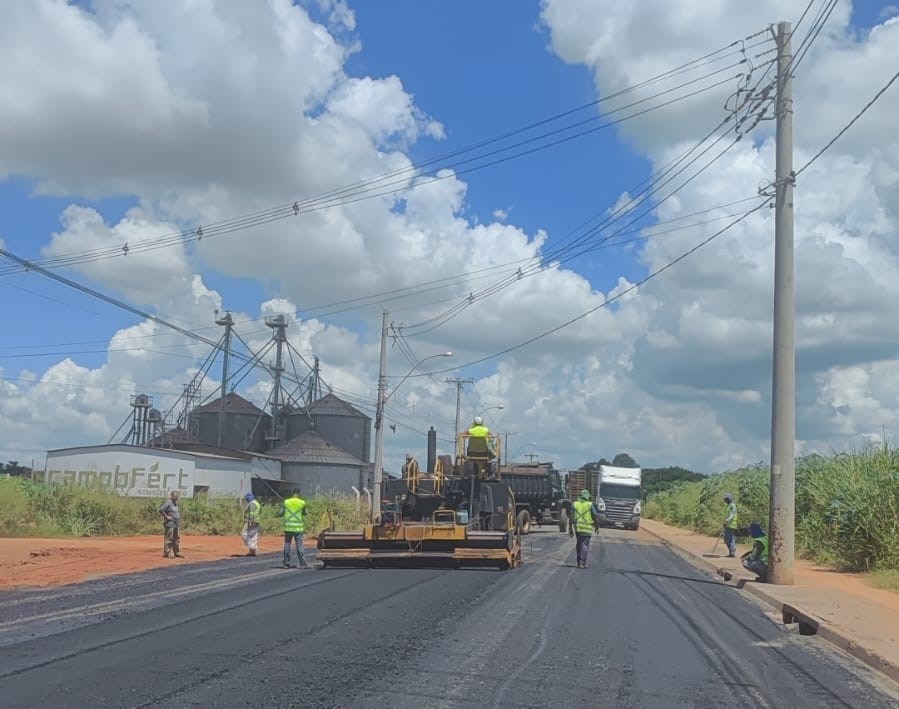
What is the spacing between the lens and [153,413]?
7594 cm

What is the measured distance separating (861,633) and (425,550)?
9895mm

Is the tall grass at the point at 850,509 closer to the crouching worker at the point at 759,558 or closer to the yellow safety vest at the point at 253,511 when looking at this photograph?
the crouching worker at the point at 759,558

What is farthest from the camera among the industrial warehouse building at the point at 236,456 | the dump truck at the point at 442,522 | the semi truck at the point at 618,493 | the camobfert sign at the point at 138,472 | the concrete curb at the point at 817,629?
the industrial warehouse building at the point at 236,456

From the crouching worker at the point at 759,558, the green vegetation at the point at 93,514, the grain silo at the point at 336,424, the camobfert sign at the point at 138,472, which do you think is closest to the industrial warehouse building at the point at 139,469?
the camobfert sign at the point at 138,472

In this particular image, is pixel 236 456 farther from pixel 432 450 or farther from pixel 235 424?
pixel 432 450

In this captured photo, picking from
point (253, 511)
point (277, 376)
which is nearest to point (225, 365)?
point (277, 376)

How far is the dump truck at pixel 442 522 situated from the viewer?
65.4 ft

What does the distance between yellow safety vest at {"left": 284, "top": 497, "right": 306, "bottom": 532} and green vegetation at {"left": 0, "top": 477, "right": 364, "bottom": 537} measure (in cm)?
855

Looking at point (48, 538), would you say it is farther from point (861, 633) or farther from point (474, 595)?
point (861, 633)

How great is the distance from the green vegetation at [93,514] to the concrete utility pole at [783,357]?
49.6 ft

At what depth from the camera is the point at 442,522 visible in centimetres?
2084

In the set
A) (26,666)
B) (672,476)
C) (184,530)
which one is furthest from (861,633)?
(672,476)

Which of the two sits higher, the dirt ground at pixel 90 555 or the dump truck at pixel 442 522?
the dump truck at pixel 442 522

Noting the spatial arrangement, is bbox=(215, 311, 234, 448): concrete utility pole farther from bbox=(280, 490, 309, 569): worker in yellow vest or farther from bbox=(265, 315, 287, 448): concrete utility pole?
bbox=(280, 490, 309, 569): worker in yellow vest
